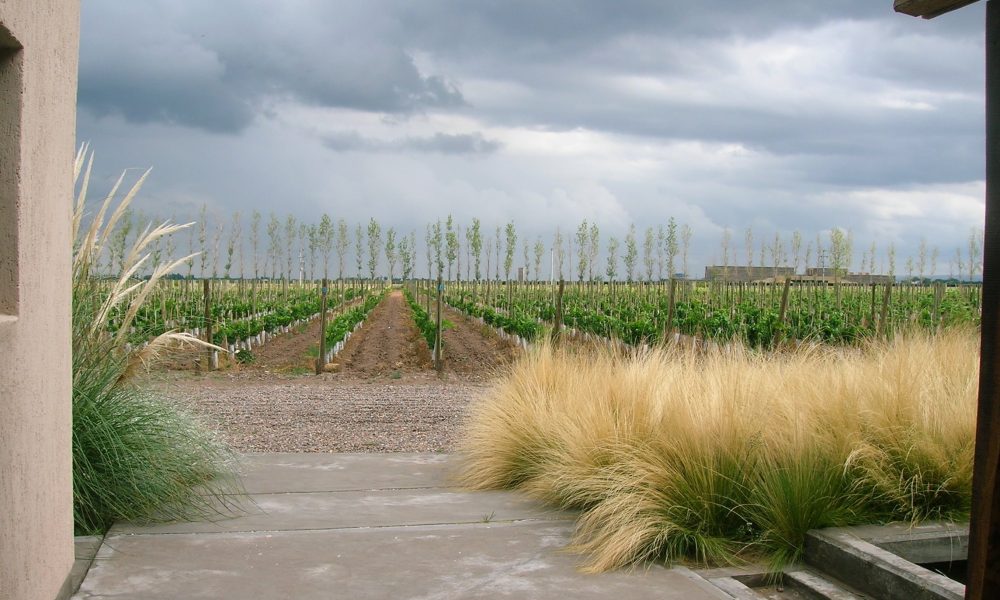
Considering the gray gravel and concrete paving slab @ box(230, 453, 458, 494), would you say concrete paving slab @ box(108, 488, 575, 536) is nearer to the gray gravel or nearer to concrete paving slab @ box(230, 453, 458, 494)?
concrete paving slab @ box(230, 453, 458, 494)

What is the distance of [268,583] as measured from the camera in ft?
10.8

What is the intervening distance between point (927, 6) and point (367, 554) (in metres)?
2.90

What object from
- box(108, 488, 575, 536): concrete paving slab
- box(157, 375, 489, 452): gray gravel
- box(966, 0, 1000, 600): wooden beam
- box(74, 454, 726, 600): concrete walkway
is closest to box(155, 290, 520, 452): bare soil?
box(157, 375, 489, 452): gray gravel

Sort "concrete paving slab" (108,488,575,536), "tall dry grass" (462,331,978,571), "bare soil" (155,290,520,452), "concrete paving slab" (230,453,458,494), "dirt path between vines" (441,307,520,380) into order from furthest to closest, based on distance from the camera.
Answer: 1. "dirt path between vines" (441,307,520,380)
2. "bare soil" (155,290,520,452)
3. "concrete paving slab" (230,453,458,494)
4. "concrete paving slab" (108,488,575,536)
5. "tall dry grass" (462,331,978,571)

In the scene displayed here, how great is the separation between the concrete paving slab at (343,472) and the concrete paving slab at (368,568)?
1077mm

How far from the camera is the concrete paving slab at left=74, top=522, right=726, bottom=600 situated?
3.21 m

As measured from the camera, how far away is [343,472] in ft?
18.1

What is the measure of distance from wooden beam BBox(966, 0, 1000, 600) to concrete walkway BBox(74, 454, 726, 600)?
1256mm

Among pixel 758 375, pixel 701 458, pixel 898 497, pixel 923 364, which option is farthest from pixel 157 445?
pixel 923 364

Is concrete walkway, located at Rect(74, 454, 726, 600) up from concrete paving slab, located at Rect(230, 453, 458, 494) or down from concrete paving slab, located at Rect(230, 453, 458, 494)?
up

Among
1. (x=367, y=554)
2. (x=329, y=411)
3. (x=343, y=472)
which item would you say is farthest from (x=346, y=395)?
(x=367, y=554)

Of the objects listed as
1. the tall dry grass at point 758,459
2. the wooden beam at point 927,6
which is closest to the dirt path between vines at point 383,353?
the tall dry grass at point 758,459

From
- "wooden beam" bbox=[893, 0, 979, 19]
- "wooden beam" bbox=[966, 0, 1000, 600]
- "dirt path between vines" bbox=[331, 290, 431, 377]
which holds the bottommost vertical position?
"dirt path between vines" bbox=[331, 290, 431, 377]

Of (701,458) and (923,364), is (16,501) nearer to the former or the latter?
(701,458)
